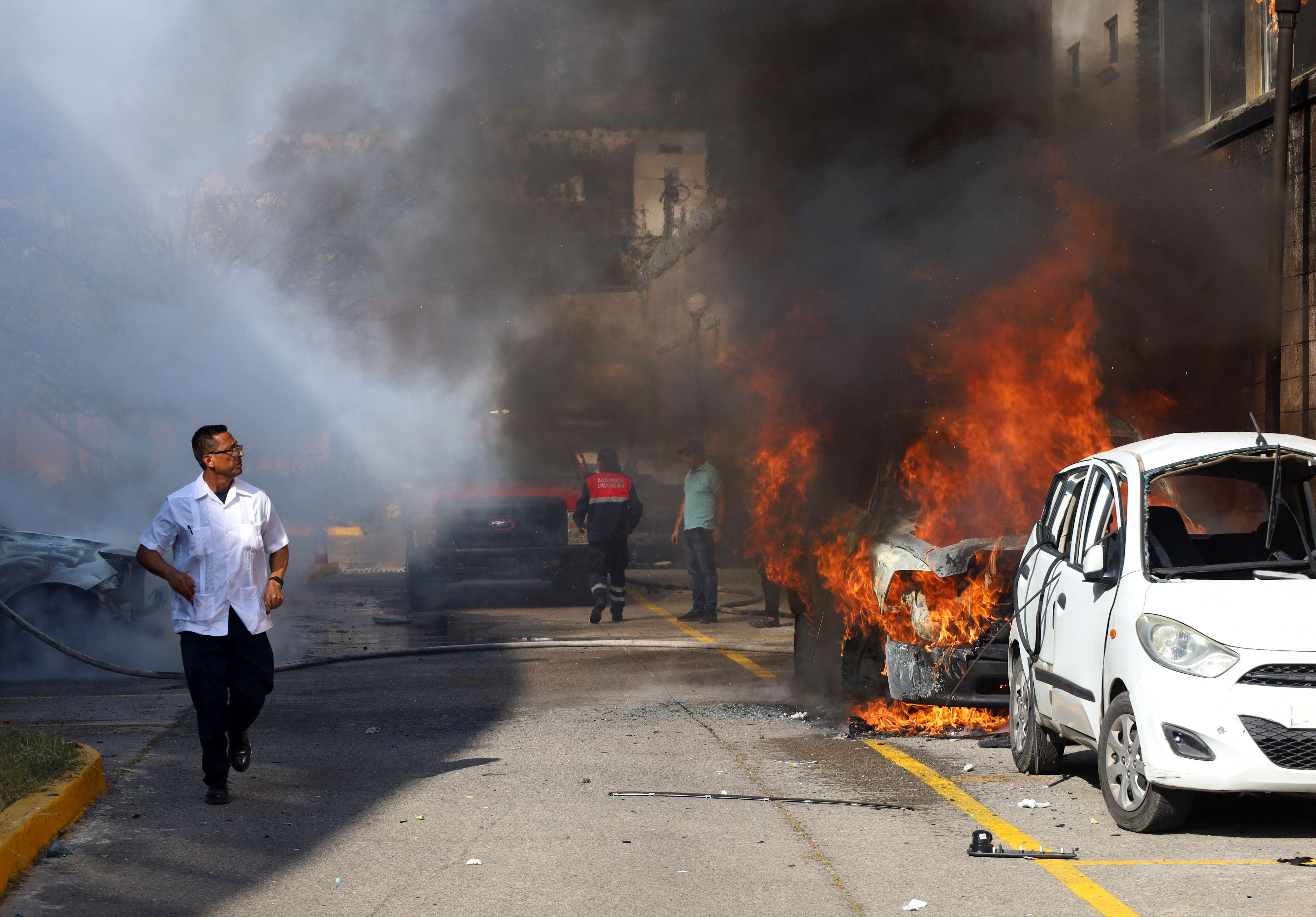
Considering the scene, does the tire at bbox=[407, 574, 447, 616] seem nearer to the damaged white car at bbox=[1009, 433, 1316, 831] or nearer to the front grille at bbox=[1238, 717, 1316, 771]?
the damaged white car at bbox=[1009, 433, 1316, 831]

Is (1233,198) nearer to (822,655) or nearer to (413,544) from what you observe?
(822,655)

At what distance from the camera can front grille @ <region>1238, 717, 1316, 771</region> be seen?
4.80 meters

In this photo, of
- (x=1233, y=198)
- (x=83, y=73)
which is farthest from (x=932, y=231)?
(x=83, y=73)

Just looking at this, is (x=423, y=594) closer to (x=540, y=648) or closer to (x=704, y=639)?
(x=540, y=648)

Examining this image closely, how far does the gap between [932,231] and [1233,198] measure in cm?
367

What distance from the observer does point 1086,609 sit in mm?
5793

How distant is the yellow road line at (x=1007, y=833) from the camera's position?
4.37 metres

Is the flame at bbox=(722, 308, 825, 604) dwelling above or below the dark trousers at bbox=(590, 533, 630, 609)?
above

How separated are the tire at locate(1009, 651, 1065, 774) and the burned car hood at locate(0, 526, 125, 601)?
Answer: 24.4ft

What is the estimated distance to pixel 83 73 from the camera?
18578 mm

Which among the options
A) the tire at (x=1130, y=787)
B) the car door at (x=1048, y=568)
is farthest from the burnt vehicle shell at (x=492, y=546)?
the tire at (x=1130, y=787)

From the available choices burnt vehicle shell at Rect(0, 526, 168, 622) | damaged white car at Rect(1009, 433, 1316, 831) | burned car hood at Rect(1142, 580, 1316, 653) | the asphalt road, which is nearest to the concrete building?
damaged white car at Rect(1009, 433, 1316, 831)

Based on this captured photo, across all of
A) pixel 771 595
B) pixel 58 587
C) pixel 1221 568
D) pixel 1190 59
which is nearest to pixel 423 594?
pixel 771 595

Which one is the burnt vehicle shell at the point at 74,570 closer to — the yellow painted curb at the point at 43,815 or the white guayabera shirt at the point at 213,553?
the yellow painted curb at the point at 43,815
